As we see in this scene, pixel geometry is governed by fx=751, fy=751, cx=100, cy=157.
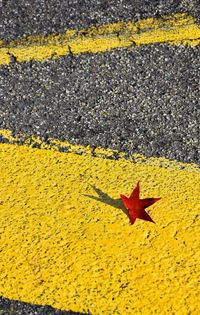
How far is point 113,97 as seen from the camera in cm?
303

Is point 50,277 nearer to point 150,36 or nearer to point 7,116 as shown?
point 7,116

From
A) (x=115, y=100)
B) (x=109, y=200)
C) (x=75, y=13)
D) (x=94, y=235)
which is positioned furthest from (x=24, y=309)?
(x=75, y=13)

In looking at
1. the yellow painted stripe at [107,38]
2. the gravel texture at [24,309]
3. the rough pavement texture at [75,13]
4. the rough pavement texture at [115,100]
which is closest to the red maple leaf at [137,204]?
the rough pavement texture at [115,100]

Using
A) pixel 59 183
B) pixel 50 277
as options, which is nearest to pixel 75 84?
pixel 59 183

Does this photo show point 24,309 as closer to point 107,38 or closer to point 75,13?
point 107,38

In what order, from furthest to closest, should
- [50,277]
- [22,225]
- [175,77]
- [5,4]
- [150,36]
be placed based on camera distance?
[5,4] < [150,36] < [175,77] < [22,225] < [50,277]

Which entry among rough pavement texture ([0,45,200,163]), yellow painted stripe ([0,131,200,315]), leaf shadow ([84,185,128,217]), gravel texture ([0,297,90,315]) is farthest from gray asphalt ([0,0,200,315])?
gravel texture ([0,297,90,315])

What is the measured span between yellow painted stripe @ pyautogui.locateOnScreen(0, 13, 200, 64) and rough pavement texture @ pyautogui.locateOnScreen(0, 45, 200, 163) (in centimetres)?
6

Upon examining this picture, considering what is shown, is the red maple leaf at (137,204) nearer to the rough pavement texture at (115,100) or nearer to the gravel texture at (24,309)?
the rough pavement texture at (115,100)

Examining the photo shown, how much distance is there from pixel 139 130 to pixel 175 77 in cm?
36

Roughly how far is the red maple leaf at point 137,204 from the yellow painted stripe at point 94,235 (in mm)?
24

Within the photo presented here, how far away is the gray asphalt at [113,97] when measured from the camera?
2850 mm

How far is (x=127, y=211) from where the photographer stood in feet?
8.47

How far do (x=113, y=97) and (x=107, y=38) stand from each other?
43 cm
